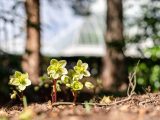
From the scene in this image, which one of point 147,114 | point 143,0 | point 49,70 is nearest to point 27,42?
point 143,0

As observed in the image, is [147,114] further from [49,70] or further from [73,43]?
[73,43]

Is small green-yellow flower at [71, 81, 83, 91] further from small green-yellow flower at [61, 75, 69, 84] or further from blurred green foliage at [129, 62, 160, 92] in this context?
blurred green foliage at [129, 62, 160, 92]

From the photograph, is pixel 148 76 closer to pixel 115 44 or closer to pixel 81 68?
pixel 115 44

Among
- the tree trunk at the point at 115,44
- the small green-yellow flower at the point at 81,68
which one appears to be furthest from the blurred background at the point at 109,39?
the small green-yellow flower at the point at 81,68

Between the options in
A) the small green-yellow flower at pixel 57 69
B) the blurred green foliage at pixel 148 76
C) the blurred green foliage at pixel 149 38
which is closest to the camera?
the small green-yellow flower at pixel 57 69

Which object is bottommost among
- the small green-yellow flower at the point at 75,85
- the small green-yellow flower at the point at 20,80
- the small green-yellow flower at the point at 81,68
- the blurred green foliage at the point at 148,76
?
the blurred green foliage at the point at 148,76

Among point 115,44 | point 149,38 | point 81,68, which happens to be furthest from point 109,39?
point 81,68

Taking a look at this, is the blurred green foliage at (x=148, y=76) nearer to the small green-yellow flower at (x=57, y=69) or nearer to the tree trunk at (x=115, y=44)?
the tree trunk at (x=115, y=44)

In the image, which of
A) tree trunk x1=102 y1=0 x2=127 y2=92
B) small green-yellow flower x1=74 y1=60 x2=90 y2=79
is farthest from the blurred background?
small green-yellow flower x1=74 y1=60 x2=90 y2=79
